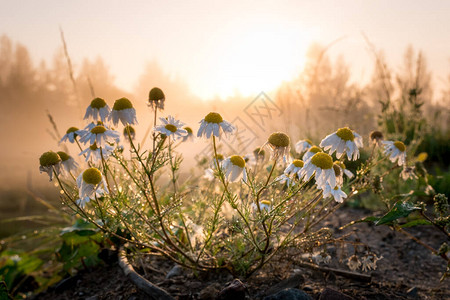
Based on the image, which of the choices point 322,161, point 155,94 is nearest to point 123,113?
point 155,94

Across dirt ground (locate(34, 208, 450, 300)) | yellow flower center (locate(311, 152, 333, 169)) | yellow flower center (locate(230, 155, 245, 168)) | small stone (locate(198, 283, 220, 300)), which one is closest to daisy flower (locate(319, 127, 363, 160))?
yellow flower center (locate(311, 152, 333, 169))

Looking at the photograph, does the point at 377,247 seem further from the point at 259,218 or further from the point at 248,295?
the point at 259,218

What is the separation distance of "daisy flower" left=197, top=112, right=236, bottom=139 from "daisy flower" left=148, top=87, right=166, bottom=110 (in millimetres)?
262

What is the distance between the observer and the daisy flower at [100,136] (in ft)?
4.46

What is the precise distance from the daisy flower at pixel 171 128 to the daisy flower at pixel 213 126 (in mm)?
100

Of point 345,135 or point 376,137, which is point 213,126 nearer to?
point 345,135

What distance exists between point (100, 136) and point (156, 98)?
0.93 feet

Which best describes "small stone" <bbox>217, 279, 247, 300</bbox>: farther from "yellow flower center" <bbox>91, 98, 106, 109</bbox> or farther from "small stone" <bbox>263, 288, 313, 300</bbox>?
"yellow flower center" <bbox>91, 98, 106, 109</bbox>

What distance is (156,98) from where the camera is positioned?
1477 millimetres

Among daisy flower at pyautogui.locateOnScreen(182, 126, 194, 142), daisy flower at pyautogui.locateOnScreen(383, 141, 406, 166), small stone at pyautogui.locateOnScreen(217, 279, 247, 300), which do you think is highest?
daisy flower at pyautogui.locateOnScreen(182, 126, 194, 142)

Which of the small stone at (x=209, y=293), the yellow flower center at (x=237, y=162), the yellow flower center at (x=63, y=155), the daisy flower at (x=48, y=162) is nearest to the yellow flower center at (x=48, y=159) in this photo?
the daisy flower at (x=48, y=162)

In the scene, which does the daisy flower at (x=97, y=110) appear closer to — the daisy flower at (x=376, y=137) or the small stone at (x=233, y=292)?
the small stone at (x=233, y=292)

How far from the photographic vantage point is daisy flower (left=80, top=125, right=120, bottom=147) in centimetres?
136

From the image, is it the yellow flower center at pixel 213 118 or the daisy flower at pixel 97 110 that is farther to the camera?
the daisy flower at pixel 97 110
